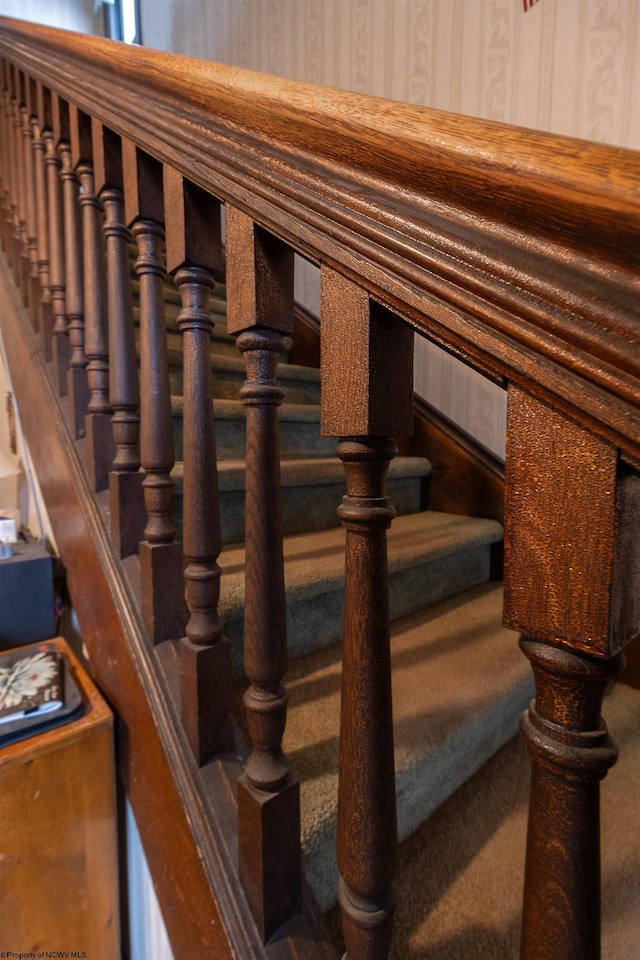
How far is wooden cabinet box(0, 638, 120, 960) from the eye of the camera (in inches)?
29.1

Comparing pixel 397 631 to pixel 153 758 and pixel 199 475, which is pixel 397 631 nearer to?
pixel 153 758

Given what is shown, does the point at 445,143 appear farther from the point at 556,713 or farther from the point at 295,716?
the point at 295,716

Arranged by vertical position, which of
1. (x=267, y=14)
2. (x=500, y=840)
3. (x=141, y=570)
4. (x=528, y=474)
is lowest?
(x=500, y=840)

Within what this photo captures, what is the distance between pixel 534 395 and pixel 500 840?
0.80 metres

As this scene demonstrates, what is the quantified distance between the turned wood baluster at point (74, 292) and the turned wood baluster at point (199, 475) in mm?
428

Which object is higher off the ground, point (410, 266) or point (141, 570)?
point (410, 266)

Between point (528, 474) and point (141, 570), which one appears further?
point (141, 570)

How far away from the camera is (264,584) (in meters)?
0.52

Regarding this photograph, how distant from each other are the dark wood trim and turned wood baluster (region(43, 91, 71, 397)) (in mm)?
59

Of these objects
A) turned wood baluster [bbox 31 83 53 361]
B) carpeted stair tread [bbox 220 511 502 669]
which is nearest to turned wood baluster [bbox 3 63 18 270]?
turned wood baluster [bbox 31 83 53 361]

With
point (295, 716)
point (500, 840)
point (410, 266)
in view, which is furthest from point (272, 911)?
point (410, 266)

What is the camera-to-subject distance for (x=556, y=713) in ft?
0.92

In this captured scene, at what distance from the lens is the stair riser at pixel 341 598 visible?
0.88 meters

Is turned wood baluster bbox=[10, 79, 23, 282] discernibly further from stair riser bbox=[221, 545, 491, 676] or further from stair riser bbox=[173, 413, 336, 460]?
stair riser bbox=[221, 545, 491, 676]
